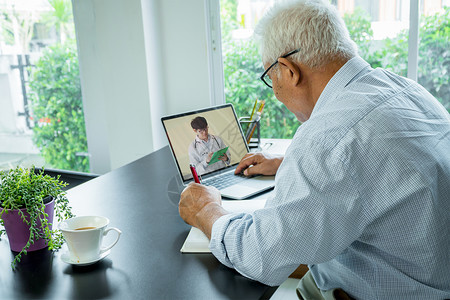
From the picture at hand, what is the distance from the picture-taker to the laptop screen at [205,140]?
4.91ft

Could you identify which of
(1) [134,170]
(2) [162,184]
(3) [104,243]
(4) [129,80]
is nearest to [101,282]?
(3) [104,243]

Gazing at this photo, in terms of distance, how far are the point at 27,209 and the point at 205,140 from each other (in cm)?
71

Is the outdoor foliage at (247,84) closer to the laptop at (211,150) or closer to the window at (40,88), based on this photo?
the window at (40,88)

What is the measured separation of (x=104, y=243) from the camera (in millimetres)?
1049

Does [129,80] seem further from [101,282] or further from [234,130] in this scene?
[101,282]

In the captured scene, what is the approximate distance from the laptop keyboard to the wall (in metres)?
1.58

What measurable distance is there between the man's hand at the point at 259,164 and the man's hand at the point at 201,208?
36 cm

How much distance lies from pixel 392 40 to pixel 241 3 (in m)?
1.00

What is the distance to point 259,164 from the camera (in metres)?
1.57

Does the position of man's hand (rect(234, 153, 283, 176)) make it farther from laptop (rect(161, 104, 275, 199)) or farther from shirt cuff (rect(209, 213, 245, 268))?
shirt cuff (rect(209, 213, 245, 268))

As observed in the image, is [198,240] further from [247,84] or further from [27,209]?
[247,84]

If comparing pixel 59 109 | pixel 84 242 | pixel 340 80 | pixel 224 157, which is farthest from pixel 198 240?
pixel 59 109

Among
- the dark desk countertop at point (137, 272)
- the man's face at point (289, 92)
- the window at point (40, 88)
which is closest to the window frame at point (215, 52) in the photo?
the window at point (40, 88)

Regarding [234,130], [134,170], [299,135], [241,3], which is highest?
[241,3]
